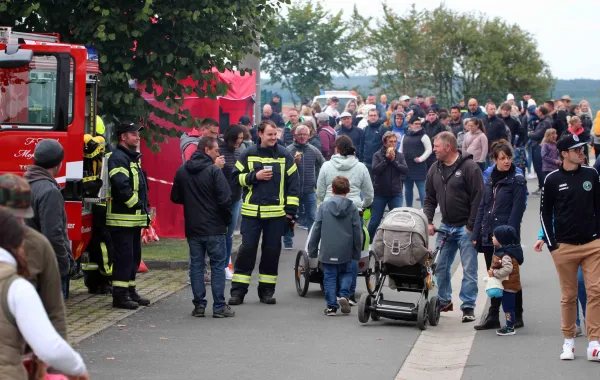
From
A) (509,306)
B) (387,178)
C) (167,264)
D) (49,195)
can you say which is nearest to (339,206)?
(509,306)

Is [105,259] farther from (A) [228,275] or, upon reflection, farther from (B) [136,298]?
(A) [228,275]

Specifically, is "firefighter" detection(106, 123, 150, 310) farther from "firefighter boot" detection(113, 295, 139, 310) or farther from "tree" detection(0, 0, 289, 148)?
"tree" detection(0, 0, 289, 148)

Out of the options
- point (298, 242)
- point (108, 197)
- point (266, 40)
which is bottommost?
point (298, 242)

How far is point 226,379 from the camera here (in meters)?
8.55

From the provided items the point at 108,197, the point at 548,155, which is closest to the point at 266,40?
the point at 108,197

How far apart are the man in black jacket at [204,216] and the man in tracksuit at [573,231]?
11.5 ft

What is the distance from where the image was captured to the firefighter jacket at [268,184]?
12.2 metres

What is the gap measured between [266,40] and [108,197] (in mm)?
5293

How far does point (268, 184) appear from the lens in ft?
39.9

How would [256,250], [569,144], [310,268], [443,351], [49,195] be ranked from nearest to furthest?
[49,195] < [569,144] < [443,351] < [256,250] < [310,268]

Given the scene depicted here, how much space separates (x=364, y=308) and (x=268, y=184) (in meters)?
Result: 1.99

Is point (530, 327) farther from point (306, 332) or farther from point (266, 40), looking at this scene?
point (266, 40)

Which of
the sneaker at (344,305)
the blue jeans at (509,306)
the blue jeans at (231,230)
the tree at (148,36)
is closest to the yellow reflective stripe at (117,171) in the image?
the blue jeans at (231,230)

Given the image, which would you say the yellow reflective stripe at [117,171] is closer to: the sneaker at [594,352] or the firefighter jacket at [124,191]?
the firefighter jacket at [124,191]
